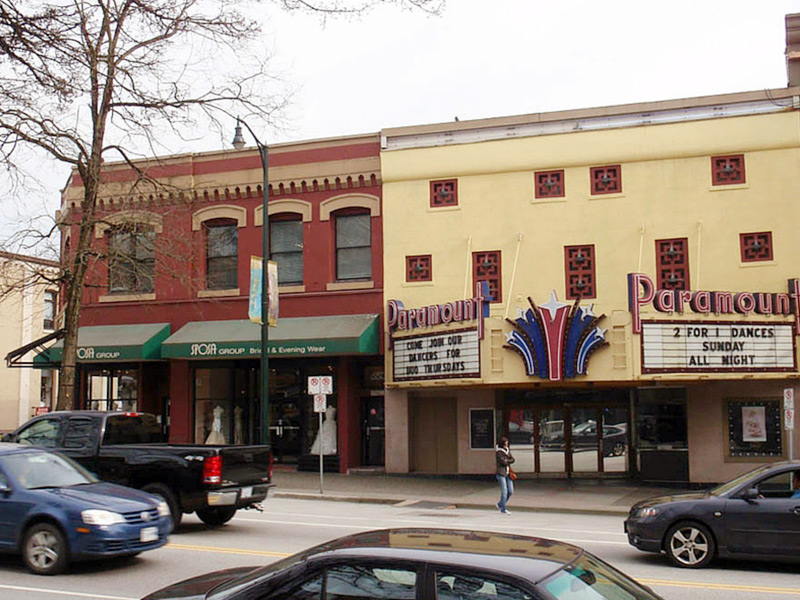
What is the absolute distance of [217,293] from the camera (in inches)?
1097

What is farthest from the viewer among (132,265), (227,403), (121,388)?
(121,388)

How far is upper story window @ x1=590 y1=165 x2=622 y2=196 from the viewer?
79.9 ft

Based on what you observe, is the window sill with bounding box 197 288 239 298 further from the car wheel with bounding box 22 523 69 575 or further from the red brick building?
the car wheel with bounding box 22 523 69 575

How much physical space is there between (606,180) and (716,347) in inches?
227

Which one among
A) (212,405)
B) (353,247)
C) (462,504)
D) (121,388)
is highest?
(353,247)

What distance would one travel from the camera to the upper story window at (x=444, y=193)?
84.5ft

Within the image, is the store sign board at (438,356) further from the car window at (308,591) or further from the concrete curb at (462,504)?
the car window at (308,591)

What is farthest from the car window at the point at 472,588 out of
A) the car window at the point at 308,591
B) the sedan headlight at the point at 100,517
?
the sedan headlight at the point at 100,517

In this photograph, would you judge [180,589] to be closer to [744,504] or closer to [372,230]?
[744,504]

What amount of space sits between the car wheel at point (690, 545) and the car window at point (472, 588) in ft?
26.2

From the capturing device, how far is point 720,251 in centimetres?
2347

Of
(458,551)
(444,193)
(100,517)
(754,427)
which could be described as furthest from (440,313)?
(458,551)

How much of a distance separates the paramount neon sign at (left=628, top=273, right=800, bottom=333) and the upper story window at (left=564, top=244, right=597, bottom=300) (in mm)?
3301

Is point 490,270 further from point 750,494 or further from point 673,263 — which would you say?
point 750,494
